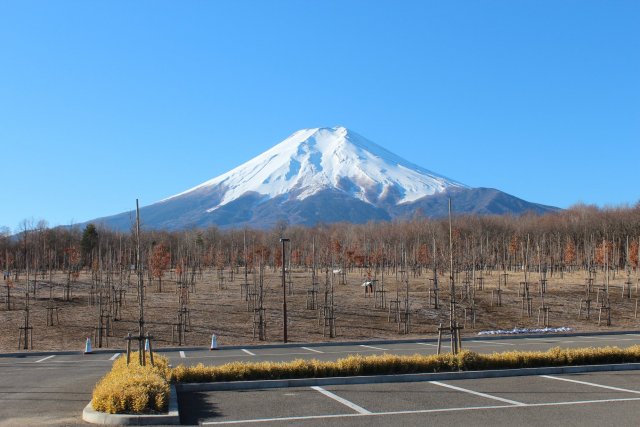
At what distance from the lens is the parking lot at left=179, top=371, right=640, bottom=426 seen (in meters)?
11.0

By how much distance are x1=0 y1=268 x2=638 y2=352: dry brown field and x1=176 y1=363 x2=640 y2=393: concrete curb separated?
48.5 feet

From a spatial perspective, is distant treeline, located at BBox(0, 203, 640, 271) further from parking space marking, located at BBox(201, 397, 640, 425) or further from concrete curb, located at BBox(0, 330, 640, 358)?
parking space marking, located at BBox(201, 397, 640, 425)

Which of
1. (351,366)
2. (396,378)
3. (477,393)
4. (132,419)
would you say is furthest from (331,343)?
(132,419)

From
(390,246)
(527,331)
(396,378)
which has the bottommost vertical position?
(527,331)

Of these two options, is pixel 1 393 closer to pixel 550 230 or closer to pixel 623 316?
pixel 623 316

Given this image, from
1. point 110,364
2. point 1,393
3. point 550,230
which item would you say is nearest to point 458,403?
point 1,393

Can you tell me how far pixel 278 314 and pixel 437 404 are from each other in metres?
24.3

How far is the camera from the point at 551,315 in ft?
125

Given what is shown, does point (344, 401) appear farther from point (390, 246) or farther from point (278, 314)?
point (390, 246)

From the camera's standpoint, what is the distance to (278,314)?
119 ft

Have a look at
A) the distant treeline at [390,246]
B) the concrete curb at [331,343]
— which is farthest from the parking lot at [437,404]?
the distant treeline at [390,246]

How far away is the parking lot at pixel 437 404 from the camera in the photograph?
11.0 m

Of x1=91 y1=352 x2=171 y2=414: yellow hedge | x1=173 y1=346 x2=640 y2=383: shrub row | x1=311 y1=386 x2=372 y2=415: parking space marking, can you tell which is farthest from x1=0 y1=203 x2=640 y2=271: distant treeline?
x1=91 y1=352 x2=171 y2=414: yellow hedge

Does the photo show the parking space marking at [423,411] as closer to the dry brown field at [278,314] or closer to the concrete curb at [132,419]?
the concrete curb at [132,419]
